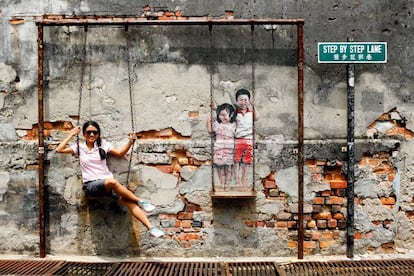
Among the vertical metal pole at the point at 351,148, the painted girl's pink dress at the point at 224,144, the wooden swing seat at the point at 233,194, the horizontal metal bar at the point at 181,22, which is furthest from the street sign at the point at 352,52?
the wooden swing seat at the point at 233,194

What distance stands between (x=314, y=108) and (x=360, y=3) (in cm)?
119

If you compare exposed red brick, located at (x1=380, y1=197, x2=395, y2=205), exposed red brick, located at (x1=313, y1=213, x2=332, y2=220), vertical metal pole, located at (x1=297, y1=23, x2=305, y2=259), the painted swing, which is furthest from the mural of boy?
exposed red brick, located at (x1=380, y1=197, x2=395, y2=205)

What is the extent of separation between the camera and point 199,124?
14.5 ft

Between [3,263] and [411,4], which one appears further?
[411,4]

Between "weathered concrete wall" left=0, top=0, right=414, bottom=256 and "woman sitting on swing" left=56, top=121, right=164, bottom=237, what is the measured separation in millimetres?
159

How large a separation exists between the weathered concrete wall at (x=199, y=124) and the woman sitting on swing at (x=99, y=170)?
159 millimetres

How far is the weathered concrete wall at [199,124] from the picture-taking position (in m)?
4.38

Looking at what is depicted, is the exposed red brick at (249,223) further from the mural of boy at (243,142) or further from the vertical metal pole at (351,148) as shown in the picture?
the vertical metal pole at (351,148)

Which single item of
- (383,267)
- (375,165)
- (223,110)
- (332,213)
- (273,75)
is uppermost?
(273,75)

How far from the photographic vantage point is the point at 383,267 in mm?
4031

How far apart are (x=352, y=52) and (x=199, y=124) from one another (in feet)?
5.65

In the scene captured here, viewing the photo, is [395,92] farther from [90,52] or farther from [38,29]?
[38,29]

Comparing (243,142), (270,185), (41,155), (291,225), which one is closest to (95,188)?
(41,155)

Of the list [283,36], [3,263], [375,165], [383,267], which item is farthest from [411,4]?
[3,263]
